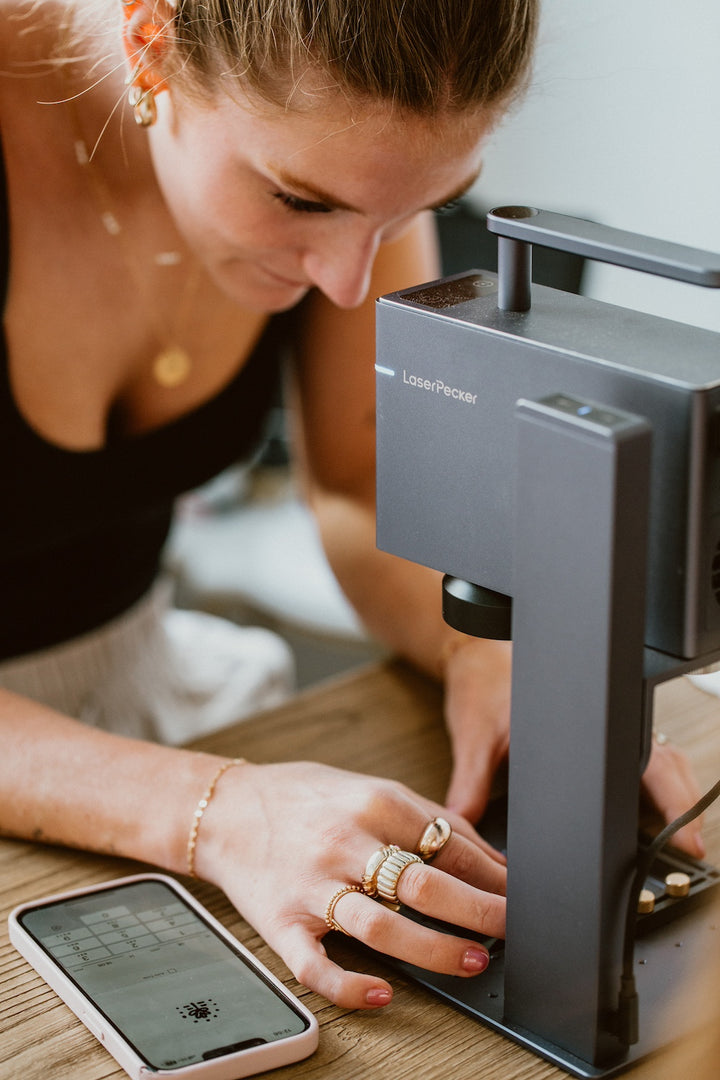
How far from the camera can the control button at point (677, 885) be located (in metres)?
0.71

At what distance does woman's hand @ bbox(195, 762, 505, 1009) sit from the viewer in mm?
651

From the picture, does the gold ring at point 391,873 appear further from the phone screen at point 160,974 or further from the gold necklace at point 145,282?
the gold necklace at point 145,282

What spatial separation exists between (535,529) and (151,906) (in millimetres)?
342

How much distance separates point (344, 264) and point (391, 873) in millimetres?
388

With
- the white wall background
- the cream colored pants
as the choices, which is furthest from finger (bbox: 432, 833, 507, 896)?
the white wall background

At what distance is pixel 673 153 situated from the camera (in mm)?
2381

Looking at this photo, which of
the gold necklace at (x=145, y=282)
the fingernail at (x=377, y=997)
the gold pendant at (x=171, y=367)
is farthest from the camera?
the gold pendant at (x=171, y=367)

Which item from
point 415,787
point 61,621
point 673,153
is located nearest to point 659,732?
point 415,787

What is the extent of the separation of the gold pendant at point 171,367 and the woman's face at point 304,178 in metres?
0.23

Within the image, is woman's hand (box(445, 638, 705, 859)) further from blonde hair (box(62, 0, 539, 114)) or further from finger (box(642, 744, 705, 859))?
blonde hair (box(62, 0, 539, 114))

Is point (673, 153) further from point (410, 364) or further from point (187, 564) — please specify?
point (410, 364)

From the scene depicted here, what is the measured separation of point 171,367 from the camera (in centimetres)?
114

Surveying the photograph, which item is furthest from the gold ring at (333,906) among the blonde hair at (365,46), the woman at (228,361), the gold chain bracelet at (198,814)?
the blonde hair at (365,46)

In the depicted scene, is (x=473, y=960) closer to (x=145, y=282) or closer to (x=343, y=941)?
(x=343, y=941)
